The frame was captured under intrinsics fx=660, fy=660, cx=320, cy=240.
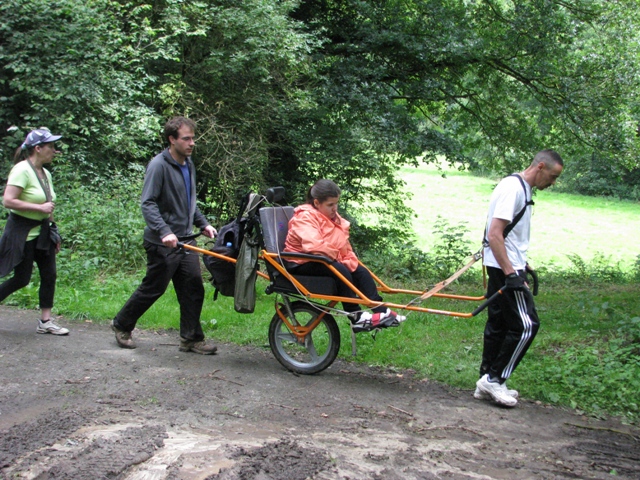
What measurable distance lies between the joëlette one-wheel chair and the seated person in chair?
66 mm

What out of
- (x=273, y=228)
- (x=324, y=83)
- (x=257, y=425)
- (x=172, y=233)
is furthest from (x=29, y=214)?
(x=324, y=83)

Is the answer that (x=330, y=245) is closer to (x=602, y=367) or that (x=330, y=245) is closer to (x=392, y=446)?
(x=392, y=446)

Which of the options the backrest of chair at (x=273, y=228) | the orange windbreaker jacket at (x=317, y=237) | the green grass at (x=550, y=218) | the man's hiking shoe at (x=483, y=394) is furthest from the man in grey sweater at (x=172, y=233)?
the green grass at (x=550, y=218)

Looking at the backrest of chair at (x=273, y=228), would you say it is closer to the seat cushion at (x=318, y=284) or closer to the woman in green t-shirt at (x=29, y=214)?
the seat cushion at (x=318, y=284)

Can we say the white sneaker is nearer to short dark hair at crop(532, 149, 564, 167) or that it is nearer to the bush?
short dark hair at crop(532, 149, 564, 167)

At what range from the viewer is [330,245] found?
5.49 metres

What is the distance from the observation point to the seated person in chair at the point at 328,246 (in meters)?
5.41

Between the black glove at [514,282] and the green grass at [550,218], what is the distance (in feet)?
31.2

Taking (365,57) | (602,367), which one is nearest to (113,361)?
(602,367)

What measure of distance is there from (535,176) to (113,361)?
3.97 meters

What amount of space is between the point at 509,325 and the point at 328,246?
1.56 m

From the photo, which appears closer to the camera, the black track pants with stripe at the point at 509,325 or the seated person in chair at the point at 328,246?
the black track pants with stripe at the point at 509,325

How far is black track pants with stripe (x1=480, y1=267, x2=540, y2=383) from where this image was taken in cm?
499

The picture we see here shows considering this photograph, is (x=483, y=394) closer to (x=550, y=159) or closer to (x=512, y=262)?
(x=512, y=262)
